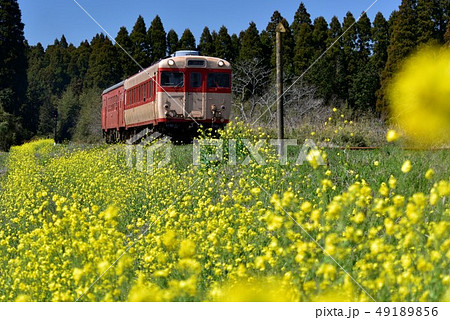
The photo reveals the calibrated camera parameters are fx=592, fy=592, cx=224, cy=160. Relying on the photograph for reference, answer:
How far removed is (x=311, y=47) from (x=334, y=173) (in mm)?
23566

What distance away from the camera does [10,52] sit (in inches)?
1318

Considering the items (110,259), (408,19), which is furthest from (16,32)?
(110,259)

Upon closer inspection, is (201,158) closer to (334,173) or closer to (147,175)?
(147,175)

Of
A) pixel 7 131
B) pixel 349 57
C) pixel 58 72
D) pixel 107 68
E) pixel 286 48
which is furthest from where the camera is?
pixel 58 72

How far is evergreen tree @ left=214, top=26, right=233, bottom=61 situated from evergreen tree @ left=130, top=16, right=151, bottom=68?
14.6 ft

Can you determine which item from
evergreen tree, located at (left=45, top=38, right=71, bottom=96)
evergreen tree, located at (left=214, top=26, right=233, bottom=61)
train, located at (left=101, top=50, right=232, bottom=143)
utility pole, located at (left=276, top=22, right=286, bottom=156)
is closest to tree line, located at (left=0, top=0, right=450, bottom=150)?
evergreen tree, located at (left=214, top=26, right=233, bottom=61)

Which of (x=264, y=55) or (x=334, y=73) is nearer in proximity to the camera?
(x=334, y=73)

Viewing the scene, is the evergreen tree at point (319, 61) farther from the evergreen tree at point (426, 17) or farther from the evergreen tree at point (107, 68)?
the evergreen tree at point (107, 68)

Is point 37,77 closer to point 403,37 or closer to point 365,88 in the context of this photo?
point 365,88

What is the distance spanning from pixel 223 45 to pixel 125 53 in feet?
27.7

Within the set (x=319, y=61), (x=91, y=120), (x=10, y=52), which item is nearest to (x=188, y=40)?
(x=91, y=120)

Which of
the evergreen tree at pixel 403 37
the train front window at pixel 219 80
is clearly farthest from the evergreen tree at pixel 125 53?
the evergreen tree at pixel 403 37

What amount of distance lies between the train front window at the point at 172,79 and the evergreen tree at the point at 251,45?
16537 millimetres

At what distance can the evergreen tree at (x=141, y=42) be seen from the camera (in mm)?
37781
